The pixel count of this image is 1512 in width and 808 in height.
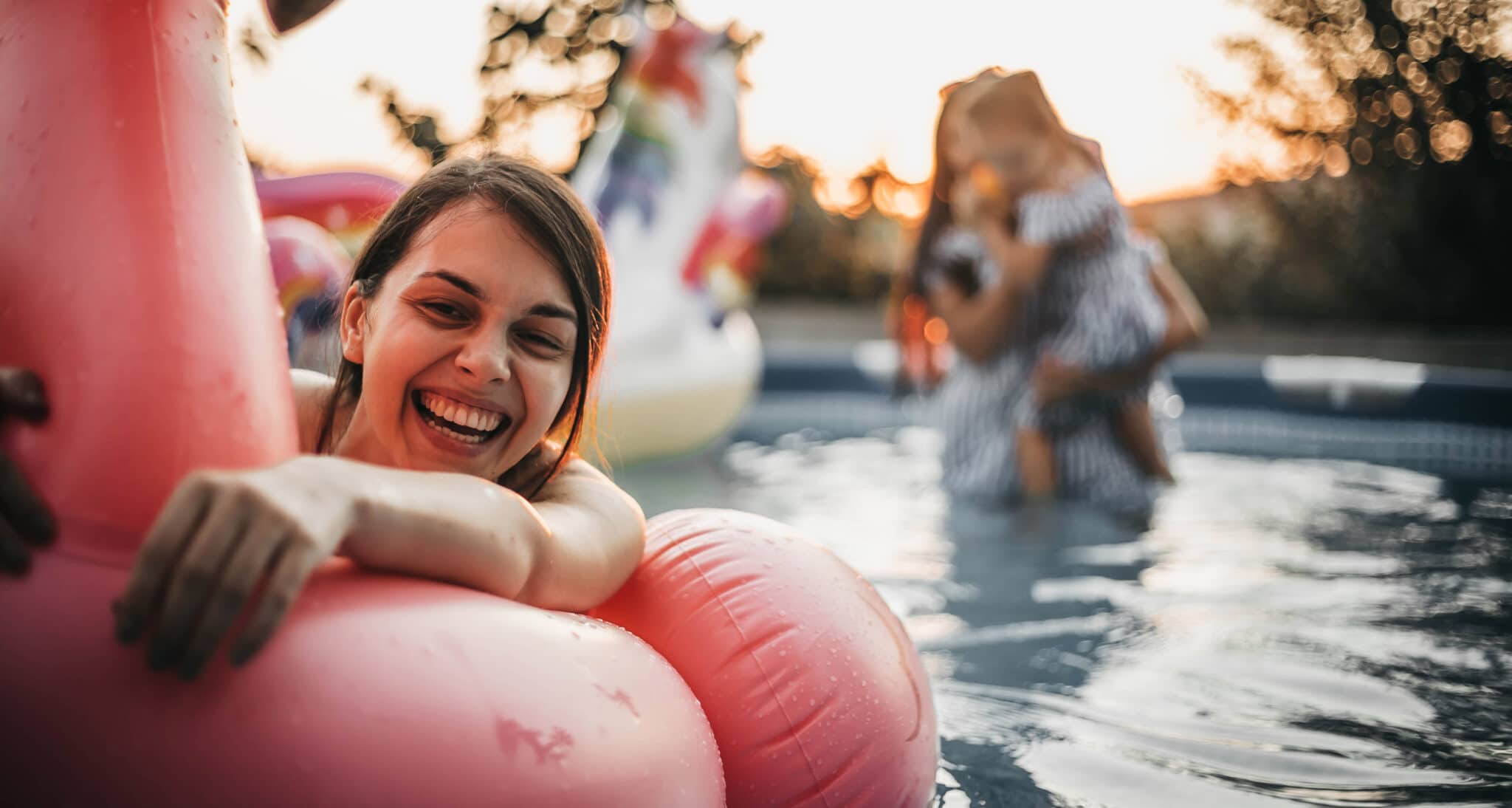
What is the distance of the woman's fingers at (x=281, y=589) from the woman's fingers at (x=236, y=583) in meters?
0.01

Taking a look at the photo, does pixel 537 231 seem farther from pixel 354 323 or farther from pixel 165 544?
pixel 165 544

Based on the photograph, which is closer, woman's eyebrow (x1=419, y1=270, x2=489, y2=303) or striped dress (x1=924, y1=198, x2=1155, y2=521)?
woman's eyebrow (x1=419, y1=270, x2=489, y2=303)

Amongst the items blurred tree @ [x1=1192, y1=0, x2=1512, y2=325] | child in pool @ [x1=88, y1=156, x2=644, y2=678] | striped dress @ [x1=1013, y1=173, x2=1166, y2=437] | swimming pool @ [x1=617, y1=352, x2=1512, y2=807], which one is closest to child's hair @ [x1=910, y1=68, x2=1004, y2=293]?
striped dress @ [x1=1013, y1=173, x2=1166, y2=437]

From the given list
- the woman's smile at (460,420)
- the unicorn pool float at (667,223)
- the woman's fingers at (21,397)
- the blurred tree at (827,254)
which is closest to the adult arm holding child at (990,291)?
the unicorn pool float at (667,223)

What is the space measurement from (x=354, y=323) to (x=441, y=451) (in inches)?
11.2

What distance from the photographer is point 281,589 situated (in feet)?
3.39

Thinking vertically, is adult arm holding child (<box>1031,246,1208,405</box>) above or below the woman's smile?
below

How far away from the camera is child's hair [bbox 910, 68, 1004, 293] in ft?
15.7

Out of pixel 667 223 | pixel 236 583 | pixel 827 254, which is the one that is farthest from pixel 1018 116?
pixel 827 254

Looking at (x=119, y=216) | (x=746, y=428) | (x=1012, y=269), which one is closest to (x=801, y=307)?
(x=746, y=428)

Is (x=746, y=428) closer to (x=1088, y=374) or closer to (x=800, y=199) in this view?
(x=1088, y=374)

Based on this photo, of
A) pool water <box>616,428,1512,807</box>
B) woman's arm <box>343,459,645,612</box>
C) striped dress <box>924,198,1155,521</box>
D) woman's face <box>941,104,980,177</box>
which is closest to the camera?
woman's arm <box>343,459,645,612</box>

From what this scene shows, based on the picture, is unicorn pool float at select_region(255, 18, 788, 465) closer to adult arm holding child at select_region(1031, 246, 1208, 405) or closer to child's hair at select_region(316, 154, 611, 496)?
adult arm holding child at select_region(1031, 246, 1208, 405)

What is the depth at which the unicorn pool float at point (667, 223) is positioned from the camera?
6.23 meters
